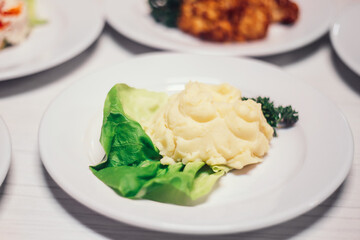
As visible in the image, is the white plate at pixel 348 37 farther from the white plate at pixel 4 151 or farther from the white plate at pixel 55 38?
the white plate at pixel 4 151

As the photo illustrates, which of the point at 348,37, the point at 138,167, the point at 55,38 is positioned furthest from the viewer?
the point at 55,38

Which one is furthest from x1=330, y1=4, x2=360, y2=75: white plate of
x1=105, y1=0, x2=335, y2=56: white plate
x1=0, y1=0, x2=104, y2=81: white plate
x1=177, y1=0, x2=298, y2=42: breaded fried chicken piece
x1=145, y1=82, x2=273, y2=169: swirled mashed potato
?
x1=0, y1=0, x2=104, y2=81: white plate

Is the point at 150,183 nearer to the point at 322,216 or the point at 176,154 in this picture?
the point at 176,154

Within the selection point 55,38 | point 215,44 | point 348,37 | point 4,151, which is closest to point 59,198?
point 4,151

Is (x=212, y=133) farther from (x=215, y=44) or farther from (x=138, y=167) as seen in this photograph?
(x=215, y=44)

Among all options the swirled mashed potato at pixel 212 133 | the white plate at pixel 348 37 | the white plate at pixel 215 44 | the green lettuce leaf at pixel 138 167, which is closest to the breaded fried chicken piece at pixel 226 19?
the white plate at pixel 215 44

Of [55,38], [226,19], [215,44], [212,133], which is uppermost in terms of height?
[212,133]
